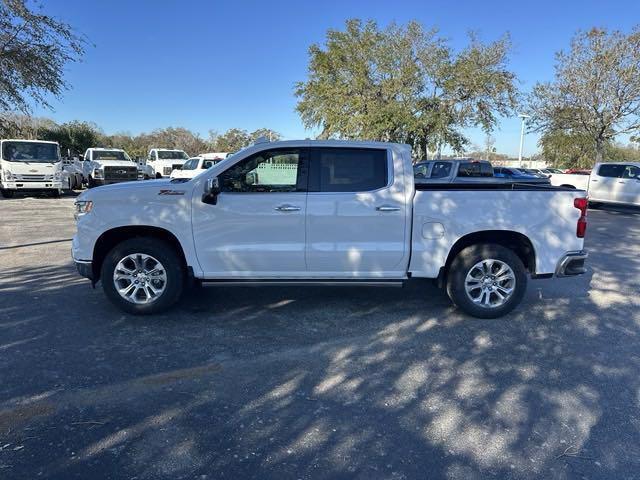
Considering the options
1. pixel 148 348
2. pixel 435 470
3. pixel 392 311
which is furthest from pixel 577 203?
pixel 148 348

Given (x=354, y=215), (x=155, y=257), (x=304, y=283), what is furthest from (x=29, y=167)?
(x=354, y=215)

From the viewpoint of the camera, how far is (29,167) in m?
18.2

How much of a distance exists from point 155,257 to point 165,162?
79.5 feet

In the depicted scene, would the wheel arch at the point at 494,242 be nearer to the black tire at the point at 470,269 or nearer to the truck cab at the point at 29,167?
the black tire at the point at 470,269

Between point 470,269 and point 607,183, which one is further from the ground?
point 607,183

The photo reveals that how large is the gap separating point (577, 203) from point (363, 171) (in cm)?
229

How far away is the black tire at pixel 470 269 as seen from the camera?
5.11 meters

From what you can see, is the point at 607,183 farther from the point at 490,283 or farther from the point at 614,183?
the point at 490,283

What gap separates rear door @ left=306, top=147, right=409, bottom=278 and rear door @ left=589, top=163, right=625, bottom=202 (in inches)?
600

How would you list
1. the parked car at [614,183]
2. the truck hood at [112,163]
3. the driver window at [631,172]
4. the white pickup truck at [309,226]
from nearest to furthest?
the white pickup truck at [309,226] → the parked car at [614,183] → the driver window at [631,172] → the truck hood at [112,163]

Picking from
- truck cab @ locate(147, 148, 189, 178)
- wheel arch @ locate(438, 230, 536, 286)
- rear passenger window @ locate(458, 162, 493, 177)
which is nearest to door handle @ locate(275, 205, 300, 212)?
wheel arch @ locate(438, 230, 536, 286)

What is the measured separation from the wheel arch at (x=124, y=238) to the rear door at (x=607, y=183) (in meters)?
16.8

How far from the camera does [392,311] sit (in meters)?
5.41

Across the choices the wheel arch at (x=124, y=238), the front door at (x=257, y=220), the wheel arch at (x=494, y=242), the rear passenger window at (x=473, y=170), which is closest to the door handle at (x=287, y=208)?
the front door at (x=257, y=220)
